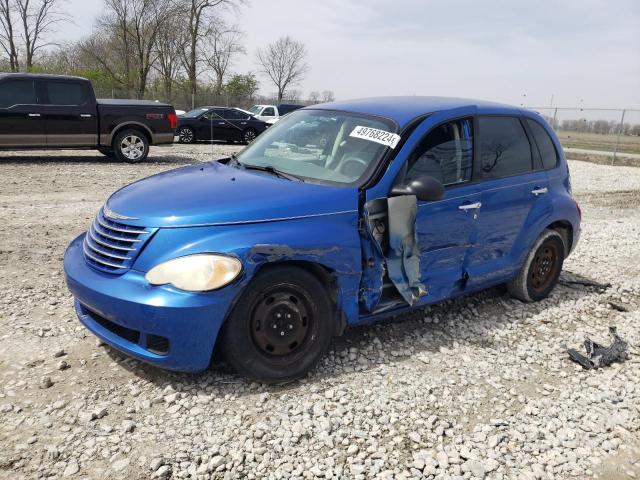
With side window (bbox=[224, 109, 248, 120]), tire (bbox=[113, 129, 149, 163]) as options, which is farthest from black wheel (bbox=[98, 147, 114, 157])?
side window (bbox=[224, 109, 248, 120])

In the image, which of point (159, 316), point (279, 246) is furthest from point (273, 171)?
point (159, 316)

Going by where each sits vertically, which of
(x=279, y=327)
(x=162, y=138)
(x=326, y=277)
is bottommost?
(x=279, y=327)

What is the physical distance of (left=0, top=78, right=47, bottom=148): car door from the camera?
11164mm

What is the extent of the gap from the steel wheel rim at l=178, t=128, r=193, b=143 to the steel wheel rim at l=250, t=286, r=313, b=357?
17.3m

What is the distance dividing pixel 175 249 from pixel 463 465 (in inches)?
76.1

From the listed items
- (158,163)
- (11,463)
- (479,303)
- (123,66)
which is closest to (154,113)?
(158,163)

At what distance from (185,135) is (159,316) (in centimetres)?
1758

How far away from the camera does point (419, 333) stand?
4.18 metres

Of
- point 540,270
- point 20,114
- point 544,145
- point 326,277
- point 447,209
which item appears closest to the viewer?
point 326,277

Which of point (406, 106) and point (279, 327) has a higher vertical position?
point (406, 106)

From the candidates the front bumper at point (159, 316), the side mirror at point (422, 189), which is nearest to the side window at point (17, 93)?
the front bumper at point (159, 316)

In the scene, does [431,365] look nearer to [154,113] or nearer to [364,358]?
[364,358]

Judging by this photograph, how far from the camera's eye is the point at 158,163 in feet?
43.1

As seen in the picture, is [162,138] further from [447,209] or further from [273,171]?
[447,209]
